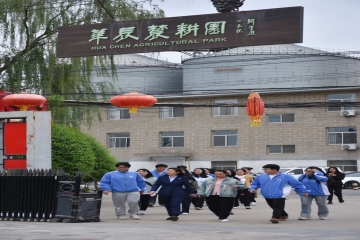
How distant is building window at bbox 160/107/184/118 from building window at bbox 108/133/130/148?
3.31 m

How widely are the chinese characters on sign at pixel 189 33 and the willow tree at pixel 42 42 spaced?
436 inches

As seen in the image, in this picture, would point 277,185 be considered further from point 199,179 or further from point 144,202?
point 199,179

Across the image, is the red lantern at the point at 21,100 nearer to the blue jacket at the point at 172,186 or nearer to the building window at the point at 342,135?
the blue jacket at the point at 172,186

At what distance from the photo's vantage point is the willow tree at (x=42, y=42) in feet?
93.9

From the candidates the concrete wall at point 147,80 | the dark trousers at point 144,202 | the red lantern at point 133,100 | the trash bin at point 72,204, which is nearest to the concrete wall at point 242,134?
the concrete wall at point 147,80

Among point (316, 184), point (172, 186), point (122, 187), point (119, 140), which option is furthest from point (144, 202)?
point (119, 140)

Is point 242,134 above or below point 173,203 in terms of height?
above

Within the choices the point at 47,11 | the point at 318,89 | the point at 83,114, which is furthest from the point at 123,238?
the point at 318,89

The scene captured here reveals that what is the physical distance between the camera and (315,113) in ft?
175

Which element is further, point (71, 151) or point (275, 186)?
point (71, 151)

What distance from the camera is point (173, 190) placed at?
1939 cm

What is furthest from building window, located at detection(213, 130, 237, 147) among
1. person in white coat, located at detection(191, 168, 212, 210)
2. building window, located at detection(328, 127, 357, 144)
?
person in white coat, located at detection(191, 168, 212, 210)

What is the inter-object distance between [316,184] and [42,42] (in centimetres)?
1336

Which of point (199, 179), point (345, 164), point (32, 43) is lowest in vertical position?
point (345, 164)
